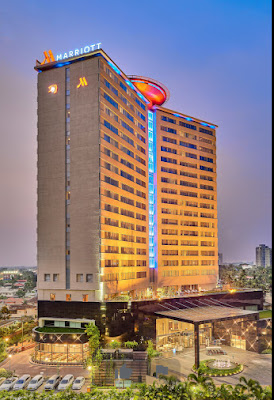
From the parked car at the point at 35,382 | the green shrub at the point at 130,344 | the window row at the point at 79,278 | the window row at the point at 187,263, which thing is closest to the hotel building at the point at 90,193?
the window row at the point at 79,278

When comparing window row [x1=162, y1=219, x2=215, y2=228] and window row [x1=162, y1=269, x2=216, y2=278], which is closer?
window row [x1=162, y1=269, x2=216, y2=278]

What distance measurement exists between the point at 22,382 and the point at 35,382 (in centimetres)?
195

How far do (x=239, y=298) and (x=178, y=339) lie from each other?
25.3 metres

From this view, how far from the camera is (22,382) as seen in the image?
61.8 meters

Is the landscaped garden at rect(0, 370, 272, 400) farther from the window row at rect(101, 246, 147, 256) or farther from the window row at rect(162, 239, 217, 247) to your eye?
the window row at rect(162, 239, 217, 247)

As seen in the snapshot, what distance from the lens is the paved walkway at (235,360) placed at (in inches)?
2598

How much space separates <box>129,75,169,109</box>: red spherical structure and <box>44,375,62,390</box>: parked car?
77.6 m

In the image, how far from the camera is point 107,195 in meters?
90.5

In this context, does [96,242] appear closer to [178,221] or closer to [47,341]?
[47,341]

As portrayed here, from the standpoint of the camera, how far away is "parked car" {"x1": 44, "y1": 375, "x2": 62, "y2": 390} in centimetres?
5969

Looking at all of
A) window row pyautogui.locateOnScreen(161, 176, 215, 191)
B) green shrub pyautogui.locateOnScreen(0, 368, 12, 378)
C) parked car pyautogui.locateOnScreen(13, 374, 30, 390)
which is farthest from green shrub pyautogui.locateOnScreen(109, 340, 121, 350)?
window row pyautogui.locateOnScreen(161, 176, 215, 191)

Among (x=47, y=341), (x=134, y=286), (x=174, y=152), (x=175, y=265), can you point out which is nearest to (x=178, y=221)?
(x=175, y=265)

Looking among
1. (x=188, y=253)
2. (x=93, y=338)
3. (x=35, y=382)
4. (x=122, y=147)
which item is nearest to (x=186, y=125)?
(x=122, y=147)

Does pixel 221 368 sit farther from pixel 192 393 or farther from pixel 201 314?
pixel 192 393
